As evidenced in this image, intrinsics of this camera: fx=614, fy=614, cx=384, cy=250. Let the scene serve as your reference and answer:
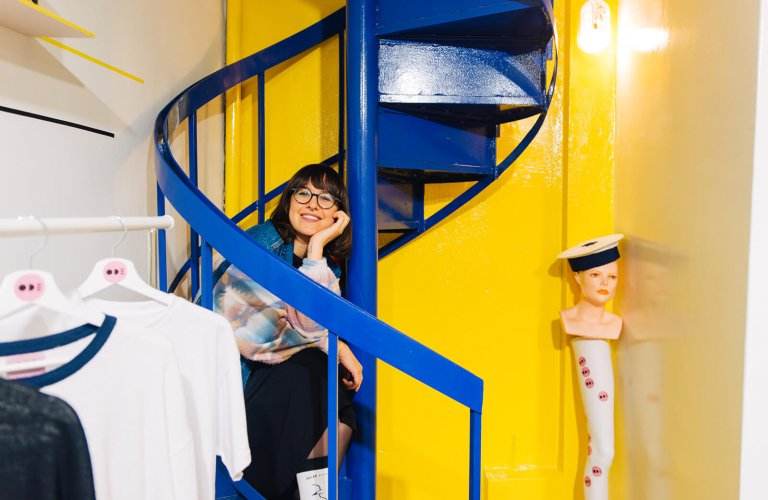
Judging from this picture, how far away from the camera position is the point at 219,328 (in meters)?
1.28

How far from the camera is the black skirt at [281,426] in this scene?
1.75m

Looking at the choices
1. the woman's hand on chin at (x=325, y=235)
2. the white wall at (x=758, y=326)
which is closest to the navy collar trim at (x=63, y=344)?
the woman's hand on chin at (x=325, y=235)

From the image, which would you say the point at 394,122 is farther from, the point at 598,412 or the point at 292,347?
the point at 598,412

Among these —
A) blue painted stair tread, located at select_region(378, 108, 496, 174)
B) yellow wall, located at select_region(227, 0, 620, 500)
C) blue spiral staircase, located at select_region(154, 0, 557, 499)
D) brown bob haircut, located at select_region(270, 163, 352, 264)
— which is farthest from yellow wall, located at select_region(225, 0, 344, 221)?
brown bob haircut, located at select_region(270, 163, 352, 264)

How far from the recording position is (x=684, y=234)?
2.09 metres

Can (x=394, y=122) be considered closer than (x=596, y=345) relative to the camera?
Yes

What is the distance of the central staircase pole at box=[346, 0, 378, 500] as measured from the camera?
2027 mm

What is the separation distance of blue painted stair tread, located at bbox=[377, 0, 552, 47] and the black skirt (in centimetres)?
118

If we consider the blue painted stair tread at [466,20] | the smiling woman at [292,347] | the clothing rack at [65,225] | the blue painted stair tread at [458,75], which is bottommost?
the smiling woman at [292,347]

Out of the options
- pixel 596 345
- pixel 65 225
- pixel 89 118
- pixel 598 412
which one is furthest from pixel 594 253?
pixel 65 225

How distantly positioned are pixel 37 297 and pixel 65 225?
137 mm

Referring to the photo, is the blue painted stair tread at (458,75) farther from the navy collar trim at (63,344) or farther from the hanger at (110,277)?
the navy collar trim at (63,344)

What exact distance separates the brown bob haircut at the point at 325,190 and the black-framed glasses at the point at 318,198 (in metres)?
0.01

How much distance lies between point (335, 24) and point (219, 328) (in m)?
1.83
